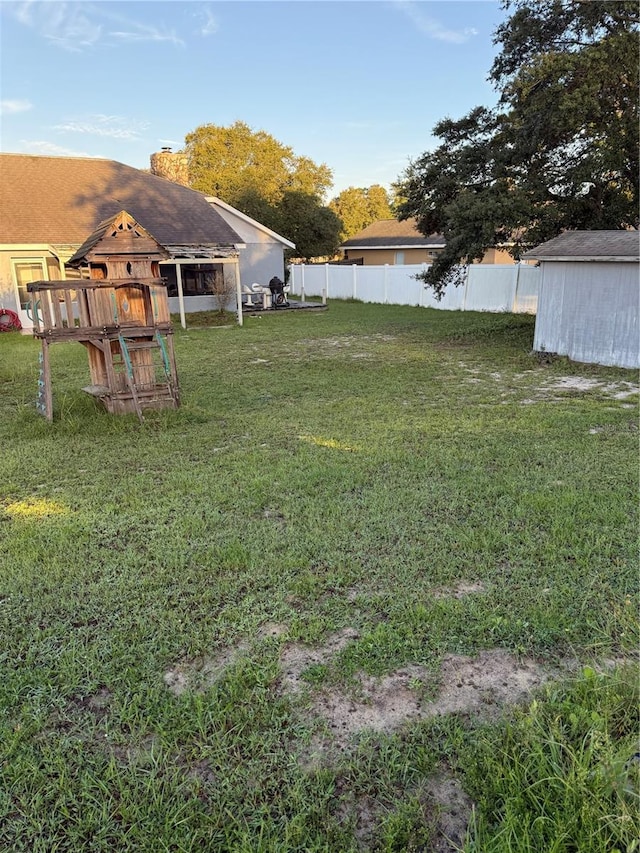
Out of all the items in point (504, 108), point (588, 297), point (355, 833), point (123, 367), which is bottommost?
point (355, 833)

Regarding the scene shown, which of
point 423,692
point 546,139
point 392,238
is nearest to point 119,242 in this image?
point 423,692

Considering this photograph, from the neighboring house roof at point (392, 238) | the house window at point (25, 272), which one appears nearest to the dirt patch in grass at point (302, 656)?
the house window at point (25, 272)

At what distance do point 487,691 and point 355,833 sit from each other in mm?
786

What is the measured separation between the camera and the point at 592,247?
885 cm

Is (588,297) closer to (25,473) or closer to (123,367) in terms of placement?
(123,367)

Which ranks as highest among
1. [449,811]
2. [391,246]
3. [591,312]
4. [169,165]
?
[169,165]

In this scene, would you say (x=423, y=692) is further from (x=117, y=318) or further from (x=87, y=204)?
(x=87, y=204)

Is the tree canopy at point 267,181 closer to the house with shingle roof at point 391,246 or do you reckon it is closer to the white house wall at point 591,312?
the house with shingle roof at point 391,246

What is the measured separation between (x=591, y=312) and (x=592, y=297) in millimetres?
238

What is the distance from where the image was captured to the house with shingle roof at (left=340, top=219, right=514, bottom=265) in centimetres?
2914

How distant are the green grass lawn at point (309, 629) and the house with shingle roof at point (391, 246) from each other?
2500 cm

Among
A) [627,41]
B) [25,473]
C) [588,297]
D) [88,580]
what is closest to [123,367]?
[25,473]

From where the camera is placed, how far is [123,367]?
671 cm

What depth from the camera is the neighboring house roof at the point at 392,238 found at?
29188 millimetres
